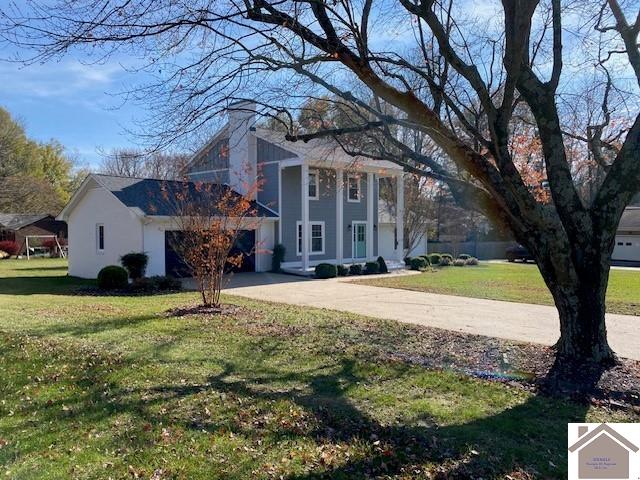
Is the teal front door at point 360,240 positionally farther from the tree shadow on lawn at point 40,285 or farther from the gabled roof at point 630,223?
the gabled roof at point 630,223

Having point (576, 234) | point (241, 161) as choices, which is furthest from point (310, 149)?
point (576, 234)

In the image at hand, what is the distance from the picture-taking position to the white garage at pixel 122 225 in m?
18.2

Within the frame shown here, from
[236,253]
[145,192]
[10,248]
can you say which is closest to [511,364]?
[236,253]

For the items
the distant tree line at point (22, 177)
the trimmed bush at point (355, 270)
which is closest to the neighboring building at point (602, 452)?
the trimmed bush at point (355, 270)

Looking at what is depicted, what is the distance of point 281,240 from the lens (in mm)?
22609

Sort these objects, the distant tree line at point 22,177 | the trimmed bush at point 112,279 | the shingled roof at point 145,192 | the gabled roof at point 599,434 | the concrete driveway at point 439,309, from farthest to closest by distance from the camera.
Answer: the distant tree line at point 22,177, the shingled roof at point 145,192, the trimmed bush at point 112,279, the concrete driveway at point 439,309, the gabled roof at point 599,434

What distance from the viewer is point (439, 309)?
40.0ft

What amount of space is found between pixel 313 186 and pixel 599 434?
20449 millimetres

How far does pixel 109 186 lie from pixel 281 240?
753 cm

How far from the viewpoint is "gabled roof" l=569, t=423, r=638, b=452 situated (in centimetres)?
397

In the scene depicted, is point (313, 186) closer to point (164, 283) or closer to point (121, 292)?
point (164, 283)

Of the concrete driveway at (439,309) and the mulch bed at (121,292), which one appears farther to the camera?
the mulch bed at (121,292)

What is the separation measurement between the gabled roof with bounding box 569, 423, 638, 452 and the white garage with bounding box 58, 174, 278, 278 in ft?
43.7

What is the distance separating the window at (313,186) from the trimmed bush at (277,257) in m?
3.12
